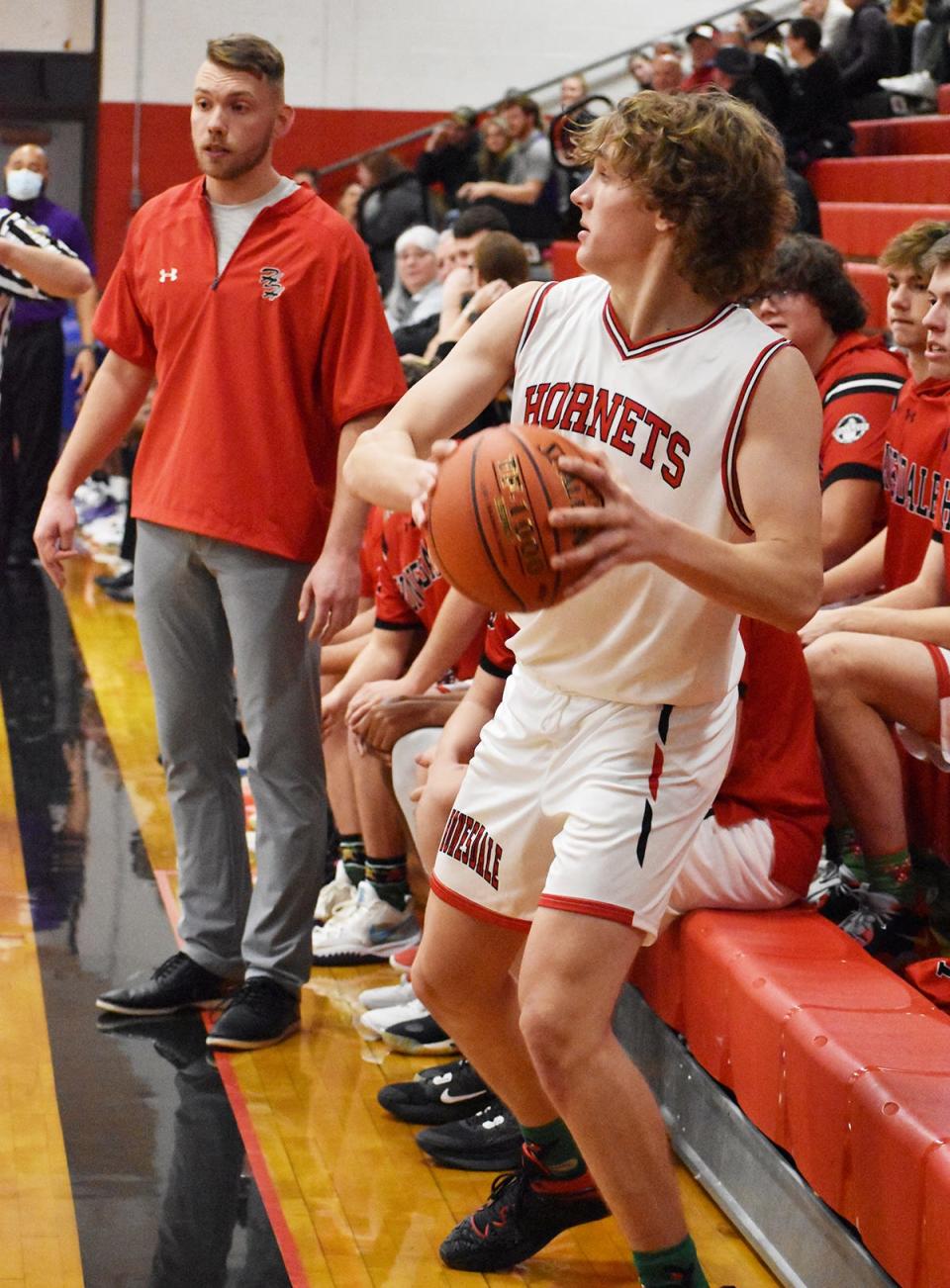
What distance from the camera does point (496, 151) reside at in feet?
39.8

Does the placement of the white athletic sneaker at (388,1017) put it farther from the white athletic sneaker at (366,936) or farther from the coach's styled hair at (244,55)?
the coach's styled hair at (244,55)

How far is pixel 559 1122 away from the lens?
8.50ft

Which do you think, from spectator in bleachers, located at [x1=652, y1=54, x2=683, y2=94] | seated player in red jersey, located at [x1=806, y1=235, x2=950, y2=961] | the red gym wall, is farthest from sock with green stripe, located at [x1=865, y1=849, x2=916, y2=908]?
the red gym wall

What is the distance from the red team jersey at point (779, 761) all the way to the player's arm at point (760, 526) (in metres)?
0.78

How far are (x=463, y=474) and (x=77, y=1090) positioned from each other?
1.69m

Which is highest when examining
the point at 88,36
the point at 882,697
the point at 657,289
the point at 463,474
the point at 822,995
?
the point at 88,36

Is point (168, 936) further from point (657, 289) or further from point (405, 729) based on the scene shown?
point (657, 289)

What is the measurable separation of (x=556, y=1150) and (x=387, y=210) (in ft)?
31.9

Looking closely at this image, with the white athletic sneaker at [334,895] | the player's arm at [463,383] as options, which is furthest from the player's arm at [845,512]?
the player's arm at [463,383]

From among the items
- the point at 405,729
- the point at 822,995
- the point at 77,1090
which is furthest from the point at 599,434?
the point at 77,1090

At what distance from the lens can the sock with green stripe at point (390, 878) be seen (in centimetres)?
395

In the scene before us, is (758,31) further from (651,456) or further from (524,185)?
(651,456)

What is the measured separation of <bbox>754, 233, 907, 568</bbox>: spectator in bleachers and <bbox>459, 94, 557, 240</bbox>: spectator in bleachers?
23.4ft

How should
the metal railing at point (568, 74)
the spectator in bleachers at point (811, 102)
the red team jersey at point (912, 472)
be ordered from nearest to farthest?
the red team jersey at point (912, 472) → the spectator in bleachers at point (811, 102) → the metal railing at point (568, 74)
